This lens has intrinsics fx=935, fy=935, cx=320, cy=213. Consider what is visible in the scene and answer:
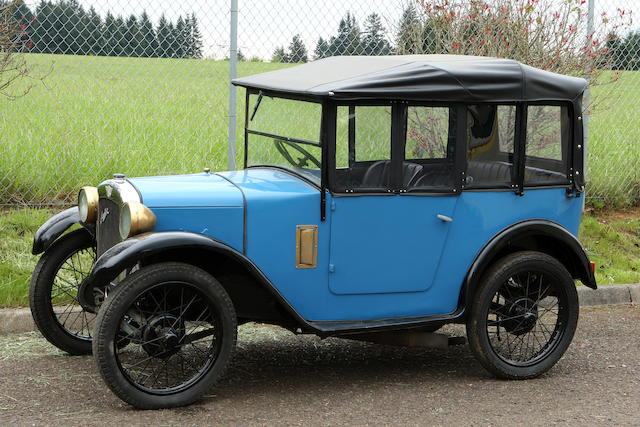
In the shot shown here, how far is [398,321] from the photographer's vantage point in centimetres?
504

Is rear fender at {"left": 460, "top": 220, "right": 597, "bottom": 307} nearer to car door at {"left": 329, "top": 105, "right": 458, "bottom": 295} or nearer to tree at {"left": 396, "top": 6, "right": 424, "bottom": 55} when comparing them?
car door at {"left": 329, "top": 105, "right": 458, "bottom": 295}

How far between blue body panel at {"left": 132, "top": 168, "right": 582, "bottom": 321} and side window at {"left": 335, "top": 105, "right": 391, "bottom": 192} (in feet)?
0.34

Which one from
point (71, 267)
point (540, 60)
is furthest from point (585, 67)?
point (71, 267)

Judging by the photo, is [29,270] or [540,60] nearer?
[29,270]

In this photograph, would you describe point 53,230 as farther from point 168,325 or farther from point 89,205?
point 168,325

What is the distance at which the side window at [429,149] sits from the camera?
5023 mm

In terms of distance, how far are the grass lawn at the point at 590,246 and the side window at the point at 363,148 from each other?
2.56m

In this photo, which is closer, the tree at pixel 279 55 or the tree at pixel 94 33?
the tree at pixel 94 33

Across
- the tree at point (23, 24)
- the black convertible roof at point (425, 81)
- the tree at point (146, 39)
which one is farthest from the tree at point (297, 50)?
the black convertible roof at point (425, 81)

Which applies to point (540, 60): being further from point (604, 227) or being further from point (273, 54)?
point (273, 54)

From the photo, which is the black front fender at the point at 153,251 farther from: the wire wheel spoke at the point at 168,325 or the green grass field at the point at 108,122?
the green grass field at the point at 108,122

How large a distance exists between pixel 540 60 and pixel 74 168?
4.09 meters

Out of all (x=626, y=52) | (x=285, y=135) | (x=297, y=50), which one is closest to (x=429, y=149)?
(x=285, y=135)

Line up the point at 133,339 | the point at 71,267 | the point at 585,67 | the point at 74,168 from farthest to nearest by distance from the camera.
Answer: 1. the point at 585,67
2. the point at 74,168
3. the point at 71,267
4. the point at 133,339
